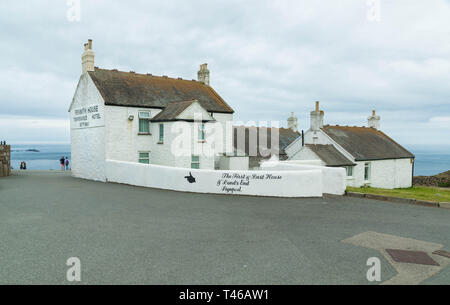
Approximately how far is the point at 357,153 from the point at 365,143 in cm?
413

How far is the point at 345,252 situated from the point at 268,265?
192 cm

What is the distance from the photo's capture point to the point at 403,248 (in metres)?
7.09

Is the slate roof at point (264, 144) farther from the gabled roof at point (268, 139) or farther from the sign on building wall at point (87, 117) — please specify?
the sign on building wall at point (87, 117)

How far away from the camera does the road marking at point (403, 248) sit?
17.9ft

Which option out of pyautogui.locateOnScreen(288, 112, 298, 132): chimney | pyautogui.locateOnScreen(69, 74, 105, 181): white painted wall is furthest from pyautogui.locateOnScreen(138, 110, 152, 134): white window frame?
pyautogui.locateOnScreen(288, 112, 298, 132): chimney

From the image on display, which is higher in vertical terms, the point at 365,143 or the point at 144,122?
the point at 144,122

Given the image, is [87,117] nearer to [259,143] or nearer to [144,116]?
[144,116]

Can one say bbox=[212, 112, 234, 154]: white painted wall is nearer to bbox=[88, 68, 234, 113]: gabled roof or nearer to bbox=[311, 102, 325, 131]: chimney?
bbox=[88, 68, 234, 113]: gabled roof

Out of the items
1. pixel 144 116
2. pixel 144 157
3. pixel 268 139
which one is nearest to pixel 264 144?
pixel 268 139

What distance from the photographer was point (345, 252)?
6.76m

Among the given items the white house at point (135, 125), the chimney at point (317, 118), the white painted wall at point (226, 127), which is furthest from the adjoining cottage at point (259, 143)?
the white house at point (135, 125)

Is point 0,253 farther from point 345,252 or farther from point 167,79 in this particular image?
point 167,79

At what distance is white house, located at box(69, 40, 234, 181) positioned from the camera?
22016mm
